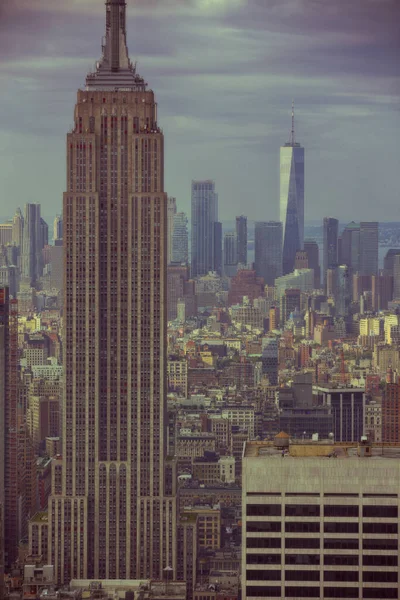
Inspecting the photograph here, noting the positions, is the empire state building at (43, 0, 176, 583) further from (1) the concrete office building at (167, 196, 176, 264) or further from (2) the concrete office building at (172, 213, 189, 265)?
(2) the concrete office building at (172, 213, 189, 265)

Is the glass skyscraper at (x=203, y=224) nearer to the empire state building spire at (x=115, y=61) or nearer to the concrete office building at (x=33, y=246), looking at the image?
the empire state building spire at (x=115, y=61)

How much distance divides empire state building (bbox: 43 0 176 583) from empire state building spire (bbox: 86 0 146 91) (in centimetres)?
50

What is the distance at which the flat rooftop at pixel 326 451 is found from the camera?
7.51 m

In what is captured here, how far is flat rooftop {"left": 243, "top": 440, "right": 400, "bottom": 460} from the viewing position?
7508mm

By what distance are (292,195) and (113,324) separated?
2076mm

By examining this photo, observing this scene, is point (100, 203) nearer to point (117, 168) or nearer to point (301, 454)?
point (117, 168)

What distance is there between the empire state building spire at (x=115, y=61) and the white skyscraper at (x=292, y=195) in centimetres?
140

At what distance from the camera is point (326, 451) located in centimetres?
760

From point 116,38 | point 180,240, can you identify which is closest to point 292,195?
point 116,38

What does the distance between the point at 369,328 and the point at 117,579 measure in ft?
17.5

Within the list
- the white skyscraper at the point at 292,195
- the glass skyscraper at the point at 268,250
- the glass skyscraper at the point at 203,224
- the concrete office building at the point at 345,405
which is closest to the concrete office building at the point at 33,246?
the glass skyscraper at the point at 203,224

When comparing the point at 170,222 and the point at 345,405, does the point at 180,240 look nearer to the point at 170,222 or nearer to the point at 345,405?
the point at 170,222

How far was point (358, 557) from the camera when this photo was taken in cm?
727

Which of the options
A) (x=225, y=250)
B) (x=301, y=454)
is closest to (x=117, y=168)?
(x=225, y=250)
